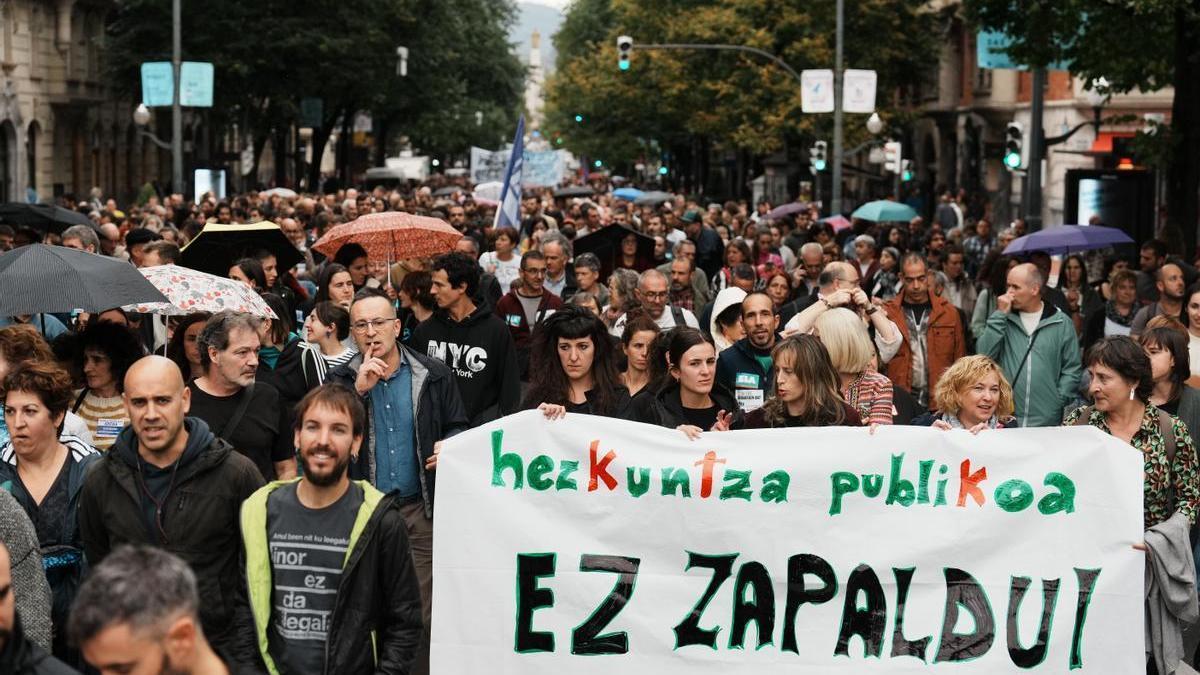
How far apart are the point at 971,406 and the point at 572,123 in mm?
72694

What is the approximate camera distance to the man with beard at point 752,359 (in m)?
9.36

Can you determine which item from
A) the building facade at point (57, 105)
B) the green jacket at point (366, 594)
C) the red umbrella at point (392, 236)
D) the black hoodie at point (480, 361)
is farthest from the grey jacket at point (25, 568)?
the building facade at point (57, 105)

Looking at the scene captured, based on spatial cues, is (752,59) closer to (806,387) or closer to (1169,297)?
(1169,297)

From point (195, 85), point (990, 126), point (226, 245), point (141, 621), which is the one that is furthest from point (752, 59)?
point (141, 621)

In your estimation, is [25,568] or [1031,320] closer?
[25,568]

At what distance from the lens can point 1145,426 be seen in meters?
7.18

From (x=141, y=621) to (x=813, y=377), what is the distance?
3.99m

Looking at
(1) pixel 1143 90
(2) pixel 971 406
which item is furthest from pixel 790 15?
(2) pixel 971 406

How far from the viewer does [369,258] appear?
49.0 feet

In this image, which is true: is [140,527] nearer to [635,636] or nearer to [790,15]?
[635,636]

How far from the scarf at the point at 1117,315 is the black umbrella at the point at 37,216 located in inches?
384

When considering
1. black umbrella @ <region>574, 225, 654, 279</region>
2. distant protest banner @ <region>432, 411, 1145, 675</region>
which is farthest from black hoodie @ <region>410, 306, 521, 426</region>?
black umbrella @ <region>574, 225, 654, 279</region>

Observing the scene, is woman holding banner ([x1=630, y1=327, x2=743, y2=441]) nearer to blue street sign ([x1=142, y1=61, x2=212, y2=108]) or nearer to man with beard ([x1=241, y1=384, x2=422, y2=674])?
man with beard ([x1=241, y1=384, x2=422, y2=674])

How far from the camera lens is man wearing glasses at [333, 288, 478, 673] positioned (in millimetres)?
7414
